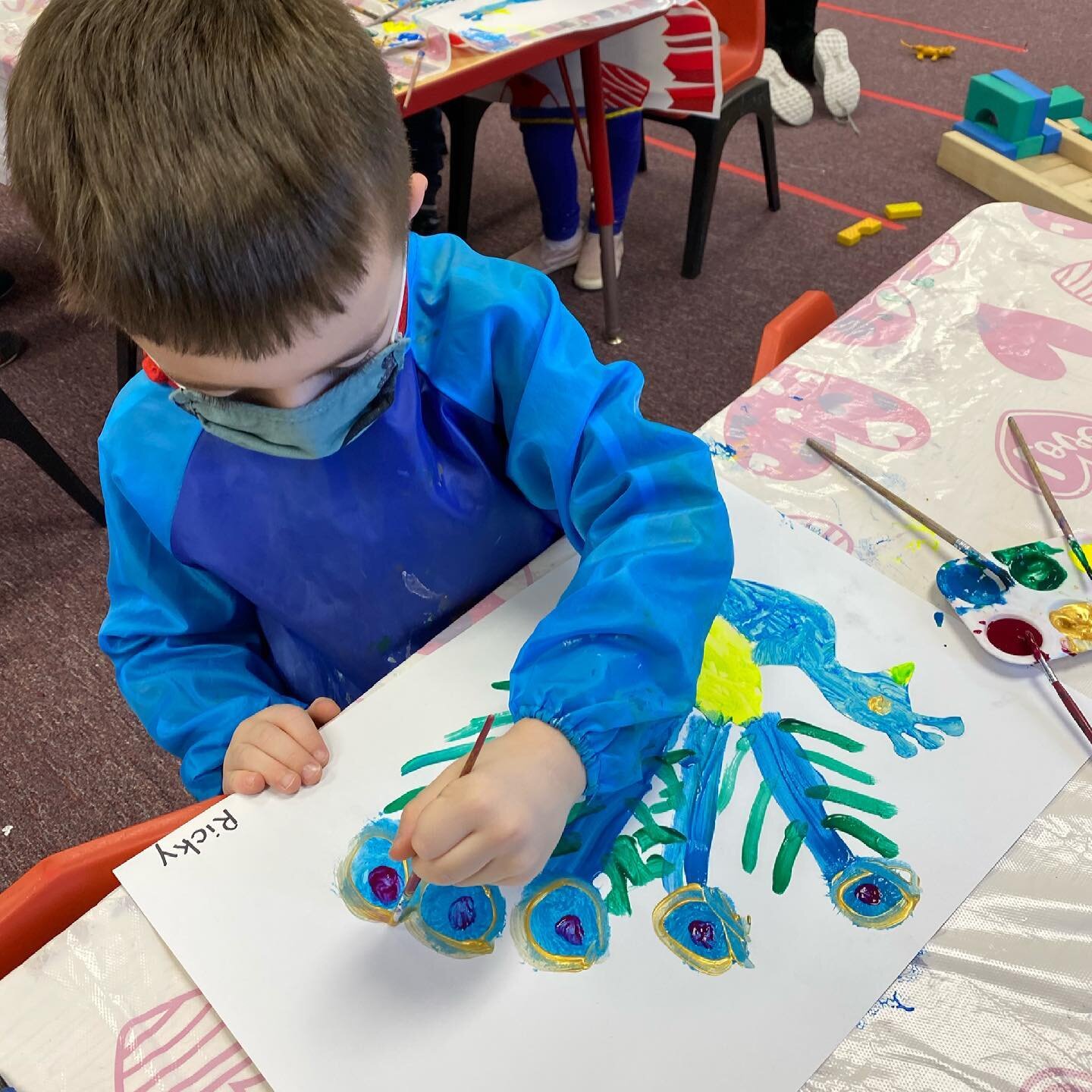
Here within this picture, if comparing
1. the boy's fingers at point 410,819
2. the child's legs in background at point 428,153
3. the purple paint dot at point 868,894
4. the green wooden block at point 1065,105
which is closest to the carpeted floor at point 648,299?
the child's legs in background at point 428,153

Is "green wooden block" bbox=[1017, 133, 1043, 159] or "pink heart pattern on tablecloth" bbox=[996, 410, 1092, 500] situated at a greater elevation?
"pink heart pattern on tablecloth" bbox=[996, 410, 1092, 500]

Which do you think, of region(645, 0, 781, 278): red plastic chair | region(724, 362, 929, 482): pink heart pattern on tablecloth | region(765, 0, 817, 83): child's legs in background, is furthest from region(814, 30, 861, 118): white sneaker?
region(724, 362, 929, 482): pink heart pattern on tablecloth

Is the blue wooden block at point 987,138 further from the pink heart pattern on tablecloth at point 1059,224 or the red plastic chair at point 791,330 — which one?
the red plastic chair at point 791,330

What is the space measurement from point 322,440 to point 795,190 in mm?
2058

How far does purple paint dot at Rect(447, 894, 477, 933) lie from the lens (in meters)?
0.52

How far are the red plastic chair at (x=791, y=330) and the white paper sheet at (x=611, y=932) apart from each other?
1.12ft

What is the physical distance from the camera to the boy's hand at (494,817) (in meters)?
0.49

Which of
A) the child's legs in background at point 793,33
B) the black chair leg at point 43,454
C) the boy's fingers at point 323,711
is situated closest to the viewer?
the boy's fingers at point 323,711

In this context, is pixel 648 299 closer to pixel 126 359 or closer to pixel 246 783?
pixel 126 359

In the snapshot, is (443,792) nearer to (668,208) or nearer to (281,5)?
(281,5)

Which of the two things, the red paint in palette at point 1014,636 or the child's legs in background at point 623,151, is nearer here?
the red paint in palette at point 1014,636

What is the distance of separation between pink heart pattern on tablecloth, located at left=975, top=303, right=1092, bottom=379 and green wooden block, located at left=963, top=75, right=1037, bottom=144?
1.54 m

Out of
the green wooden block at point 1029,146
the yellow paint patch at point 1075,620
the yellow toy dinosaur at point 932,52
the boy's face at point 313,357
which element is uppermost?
the boy's face at point 313,357

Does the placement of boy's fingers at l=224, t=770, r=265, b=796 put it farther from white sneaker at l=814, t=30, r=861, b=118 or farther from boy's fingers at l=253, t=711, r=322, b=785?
white sneaker at l=814, t=30, r=861, b=118
